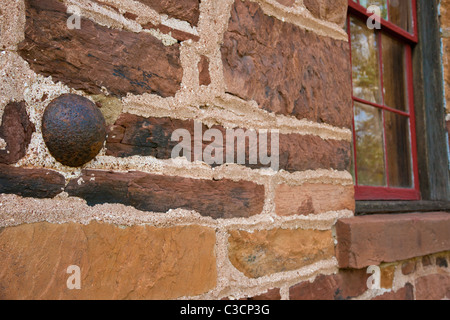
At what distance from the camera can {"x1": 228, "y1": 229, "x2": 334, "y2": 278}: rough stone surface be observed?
3.21ft

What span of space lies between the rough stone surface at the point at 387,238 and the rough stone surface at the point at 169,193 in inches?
15.3

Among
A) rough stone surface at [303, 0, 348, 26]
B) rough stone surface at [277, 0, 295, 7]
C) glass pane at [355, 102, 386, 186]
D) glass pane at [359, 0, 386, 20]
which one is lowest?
glass pane at [355, 102, 386, 186]

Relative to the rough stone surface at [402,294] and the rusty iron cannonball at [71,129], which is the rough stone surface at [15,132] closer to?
the rusty iron cannonball at [71,129]

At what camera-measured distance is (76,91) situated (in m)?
0.75

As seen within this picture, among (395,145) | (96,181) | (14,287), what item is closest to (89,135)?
(96,181)

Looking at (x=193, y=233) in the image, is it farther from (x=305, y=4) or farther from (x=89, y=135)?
(x=305, y=4)

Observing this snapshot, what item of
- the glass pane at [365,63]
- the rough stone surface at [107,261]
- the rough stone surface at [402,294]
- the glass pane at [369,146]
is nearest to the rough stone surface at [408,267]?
the rough stone surface at [402,294]

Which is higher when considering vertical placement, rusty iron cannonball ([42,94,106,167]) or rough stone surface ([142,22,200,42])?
rough stone surface ([142,22,200,42])

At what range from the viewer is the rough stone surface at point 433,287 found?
59.7 inches

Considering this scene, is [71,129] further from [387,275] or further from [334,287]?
[387,275]

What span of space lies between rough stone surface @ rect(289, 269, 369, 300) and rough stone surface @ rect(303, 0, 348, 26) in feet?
3.07

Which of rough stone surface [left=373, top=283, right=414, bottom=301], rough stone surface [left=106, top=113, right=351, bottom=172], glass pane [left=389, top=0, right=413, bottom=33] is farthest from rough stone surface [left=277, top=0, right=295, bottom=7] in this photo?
rough stone surface [left=373, top=283, right=414, bottom=301]

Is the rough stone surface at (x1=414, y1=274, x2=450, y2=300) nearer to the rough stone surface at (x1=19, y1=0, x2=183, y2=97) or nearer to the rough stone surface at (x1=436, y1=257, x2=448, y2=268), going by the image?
the rough stone surface at (x1=436, y1=257, x2=448, y2=268)
